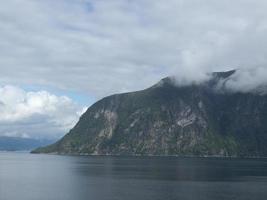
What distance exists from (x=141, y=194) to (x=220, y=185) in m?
48.2

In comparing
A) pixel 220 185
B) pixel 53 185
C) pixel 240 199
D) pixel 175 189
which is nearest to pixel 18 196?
pixel 53 185

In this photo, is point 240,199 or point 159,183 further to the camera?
point 159,183

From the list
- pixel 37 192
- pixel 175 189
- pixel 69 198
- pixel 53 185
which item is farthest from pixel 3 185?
pixel 175 189

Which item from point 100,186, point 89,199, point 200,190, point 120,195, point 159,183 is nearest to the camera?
point 89,199

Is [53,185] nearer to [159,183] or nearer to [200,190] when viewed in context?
[159,183]

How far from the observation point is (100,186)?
181 meters

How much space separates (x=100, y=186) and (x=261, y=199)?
63.0 m

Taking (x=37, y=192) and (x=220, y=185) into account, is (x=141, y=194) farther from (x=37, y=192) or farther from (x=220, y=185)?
(x=220, y=185)

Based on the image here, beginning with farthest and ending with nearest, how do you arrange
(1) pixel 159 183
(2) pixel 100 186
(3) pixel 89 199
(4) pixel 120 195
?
(1) pixel 159 183, (2) pixel 100 186, (4) pixel 120 195, (3) pixel 89 199

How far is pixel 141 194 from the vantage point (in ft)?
509

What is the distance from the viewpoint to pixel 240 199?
146m

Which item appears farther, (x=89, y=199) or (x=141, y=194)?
(x=141, y=194)

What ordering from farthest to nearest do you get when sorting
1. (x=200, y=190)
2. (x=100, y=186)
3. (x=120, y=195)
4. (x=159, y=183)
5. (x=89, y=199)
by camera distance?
(x=159, y=183), (x=100, y=186), (x=200, y=190), (x=120, y=195), (x=89, y=199)

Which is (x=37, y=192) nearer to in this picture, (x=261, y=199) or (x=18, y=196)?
(x=18, y=196)
